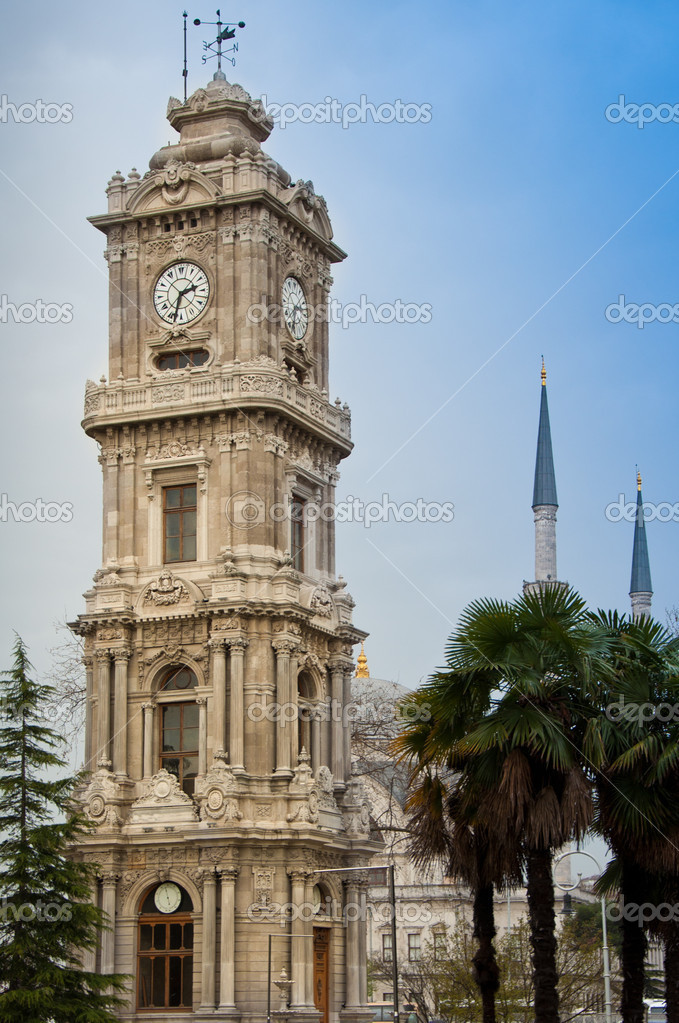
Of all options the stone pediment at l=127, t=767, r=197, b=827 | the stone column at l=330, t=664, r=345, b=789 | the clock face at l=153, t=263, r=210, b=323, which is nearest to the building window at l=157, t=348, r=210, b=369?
the clock face at l=153, t=263, r=210, b=323

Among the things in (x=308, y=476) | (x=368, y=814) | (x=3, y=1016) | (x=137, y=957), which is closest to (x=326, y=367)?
(x=308, y=476)

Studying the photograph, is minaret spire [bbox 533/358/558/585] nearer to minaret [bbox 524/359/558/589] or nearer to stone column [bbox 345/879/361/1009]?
minaret [bbox 524/359/558/589]

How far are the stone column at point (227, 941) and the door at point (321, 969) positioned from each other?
4132 mm

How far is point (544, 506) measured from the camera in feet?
428

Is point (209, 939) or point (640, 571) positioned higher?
point (640, 571)

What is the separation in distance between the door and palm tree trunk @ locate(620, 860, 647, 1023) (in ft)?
74.4

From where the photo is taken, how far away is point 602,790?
2953 cm

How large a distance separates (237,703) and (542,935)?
Answer: 22868 millimetres

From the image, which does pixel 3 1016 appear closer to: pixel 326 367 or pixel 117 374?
pixel 117 374

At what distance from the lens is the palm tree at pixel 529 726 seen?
28.7m

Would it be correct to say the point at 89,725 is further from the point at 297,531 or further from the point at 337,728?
the point at 297,531

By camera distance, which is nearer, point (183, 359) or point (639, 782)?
point (639, 782)

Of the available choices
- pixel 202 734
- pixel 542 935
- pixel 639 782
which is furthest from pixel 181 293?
pixel 542 935

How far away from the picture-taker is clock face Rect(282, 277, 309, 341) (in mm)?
56969
